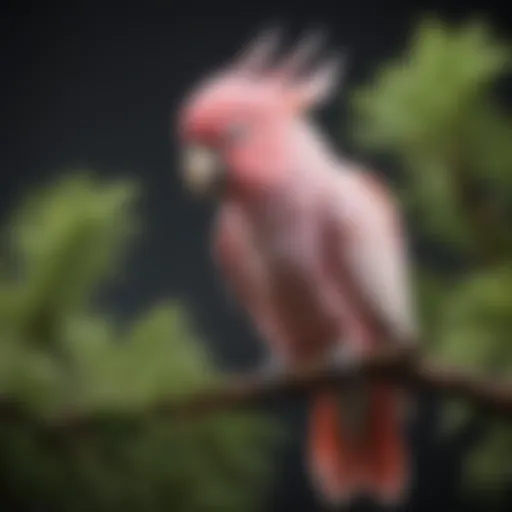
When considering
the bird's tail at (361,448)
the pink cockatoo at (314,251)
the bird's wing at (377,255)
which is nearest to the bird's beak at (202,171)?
the pink cockatoo at (314,251)

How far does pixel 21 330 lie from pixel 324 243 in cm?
32

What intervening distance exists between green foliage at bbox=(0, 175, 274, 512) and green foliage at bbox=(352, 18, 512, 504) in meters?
0.22

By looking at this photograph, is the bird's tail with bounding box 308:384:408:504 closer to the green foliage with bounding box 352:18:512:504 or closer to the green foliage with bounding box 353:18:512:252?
the green foliage with bounding box 352:18:512:504

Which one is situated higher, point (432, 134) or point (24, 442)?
point (432, 134)

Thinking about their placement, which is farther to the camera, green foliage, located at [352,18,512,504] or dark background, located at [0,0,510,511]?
dark background, located at [0,0,510,511]

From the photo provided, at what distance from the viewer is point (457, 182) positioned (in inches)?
48.2

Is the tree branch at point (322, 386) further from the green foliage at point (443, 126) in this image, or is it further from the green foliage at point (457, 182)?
the green foliage at point (443, 126)

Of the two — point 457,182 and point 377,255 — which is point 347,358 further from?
point 457,182

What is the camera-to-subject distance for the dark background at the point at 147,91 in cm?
130

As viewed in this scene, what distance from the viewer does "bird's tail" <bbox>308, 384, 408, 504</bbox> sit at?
4.01 ft

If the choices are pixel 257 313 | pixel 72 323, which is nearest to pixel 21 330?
pixel 72 323

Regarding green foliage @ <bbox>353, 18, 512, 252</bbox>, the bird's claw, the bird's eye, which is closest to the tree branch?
the bird's claw

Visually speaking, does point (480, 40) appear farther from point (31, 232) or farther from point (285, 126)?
point (31, 232)

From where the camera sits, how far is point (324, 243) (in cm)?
125
